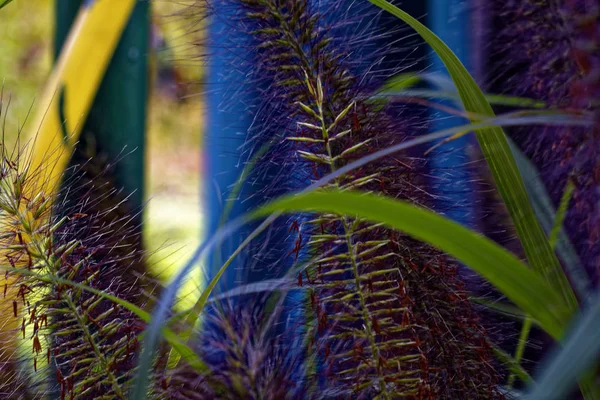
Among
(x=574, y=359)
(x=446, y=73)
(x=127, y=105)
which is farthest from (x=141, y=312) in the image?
(x=127, y=105)

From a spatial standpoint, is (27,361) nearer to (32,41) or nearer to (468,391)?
(468,391)

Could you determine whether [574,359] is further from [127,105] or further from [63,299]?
[127,105]

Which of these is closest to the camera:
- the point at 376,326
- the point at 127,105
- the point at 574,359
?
the point at 574,359

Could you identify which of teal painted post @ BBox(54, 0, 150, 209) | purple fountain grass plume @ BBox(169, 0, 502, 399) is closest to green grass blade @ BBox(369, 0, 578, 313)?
purple fountain grass plume @ BBox(169, 0, 502, 399)

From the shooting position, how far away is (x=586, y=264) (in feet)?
1.08

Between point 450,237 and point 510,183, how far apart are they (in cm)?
7

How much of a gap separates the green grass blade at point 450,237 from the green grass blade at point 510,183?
0.16 ft

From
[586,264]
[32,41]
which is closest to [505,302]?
[586,264]

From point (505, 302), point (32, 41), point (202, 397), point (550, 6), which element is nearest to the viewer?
point (202, 397)

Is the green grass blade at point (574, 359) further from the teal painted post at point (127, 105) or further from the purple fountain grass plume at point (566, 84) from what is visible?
the teal painted post at point (127, 105)

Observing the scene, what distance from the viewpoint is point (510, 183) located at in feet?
0.79

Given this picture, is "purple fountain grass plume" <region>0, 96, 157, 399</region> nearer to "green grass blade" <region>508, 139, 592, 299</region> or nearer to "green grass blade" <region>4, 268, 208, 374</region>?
"green grass blade" <region>4, 268, 208, 374</region>

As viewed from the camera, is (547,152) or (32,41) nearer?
(547,152)

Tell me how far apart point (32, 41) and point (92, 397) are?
222 centimetres
